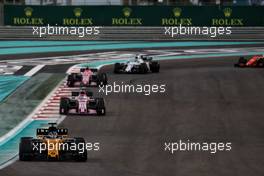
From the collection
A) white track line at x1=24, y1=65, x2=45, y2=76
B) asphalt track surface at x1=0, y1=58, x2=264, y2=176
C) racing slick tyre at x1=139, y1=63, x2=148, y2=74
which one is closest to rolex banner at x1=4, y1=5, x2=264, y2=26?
white track line at x1=24, y1=65, x2=45, y2=76

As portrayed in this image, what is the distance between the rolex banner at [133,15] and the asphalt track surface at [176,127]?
15.0m

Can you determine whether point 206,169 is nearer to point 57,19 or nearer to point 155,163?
point 155,163

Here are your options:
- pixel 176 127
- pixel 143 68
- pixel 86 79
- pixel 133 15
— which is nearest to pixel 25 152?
pixel 176 127

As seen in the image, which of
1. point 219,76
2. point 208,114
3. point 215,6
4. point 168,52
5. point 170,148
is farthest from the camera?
point 215,6

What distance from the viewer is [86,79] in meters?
32.1

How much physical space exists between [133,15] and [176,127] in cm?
2980

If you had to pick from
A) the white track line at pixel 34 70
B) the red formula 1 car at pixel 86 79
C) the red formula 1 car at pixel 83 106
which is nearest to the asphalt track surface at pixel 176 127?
the red formula 1 car at pixel 83 106

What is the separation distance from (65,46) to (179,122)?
25914 mm

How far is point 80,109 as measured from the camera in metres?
26.0

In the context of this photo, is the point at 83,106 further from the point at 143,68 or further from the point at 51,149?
the point at 143,68

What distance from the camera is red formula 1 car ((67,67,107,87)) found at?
32.1m

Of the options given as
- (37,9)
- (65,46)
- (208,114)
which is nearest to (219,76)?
(208,114)

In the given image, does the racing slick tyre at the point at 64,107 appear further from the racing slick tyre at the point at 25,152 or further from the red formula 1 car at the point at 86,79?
the racing slick tyre at the point at 25,152

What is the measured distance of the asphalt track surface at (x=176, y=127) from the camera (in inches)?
716
